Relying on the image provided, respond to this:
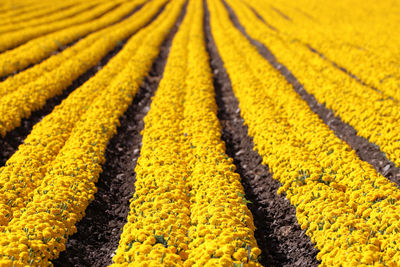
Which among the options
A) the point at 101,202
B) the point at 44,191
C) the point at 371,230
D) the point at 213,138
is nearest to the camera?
the point at 371,230

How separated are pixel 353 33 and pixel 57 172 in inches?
1143

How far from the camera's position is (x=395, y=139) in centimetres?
1113

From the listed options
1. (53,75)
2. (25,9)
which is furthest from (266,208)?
(25,9)

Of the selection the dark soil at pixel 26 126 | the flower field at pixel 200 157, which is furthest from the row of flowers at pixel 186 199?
the dark soil at pixel 26 126

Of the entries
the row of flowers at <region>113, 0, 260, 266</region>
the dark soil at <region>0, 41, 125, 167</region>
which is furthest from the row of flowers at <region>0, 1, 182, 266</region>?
the row of flowers at <region>113, 0, 260, 266</region>

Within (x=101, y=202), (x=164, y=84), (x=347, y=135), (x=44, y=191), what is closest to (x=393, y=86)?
(x=347, y=135)

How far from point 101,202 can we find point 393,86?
1398 centimetres

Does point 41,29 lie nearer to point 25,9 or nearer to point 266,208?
point 25,9

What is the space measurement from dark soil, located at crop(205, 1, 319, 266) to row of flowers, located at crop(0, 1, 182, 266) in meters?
4.32

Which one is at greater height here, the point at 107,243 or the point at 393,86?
the point at 393,86

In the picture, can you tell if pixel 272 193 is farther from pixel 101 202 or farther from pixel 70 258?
pixel 70 258

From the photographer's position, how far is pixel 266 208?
9.29 meters

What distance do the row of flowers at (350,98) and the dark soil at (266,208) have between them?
3762mm

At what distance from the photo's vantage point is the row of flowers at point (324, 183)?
684 centimetres
